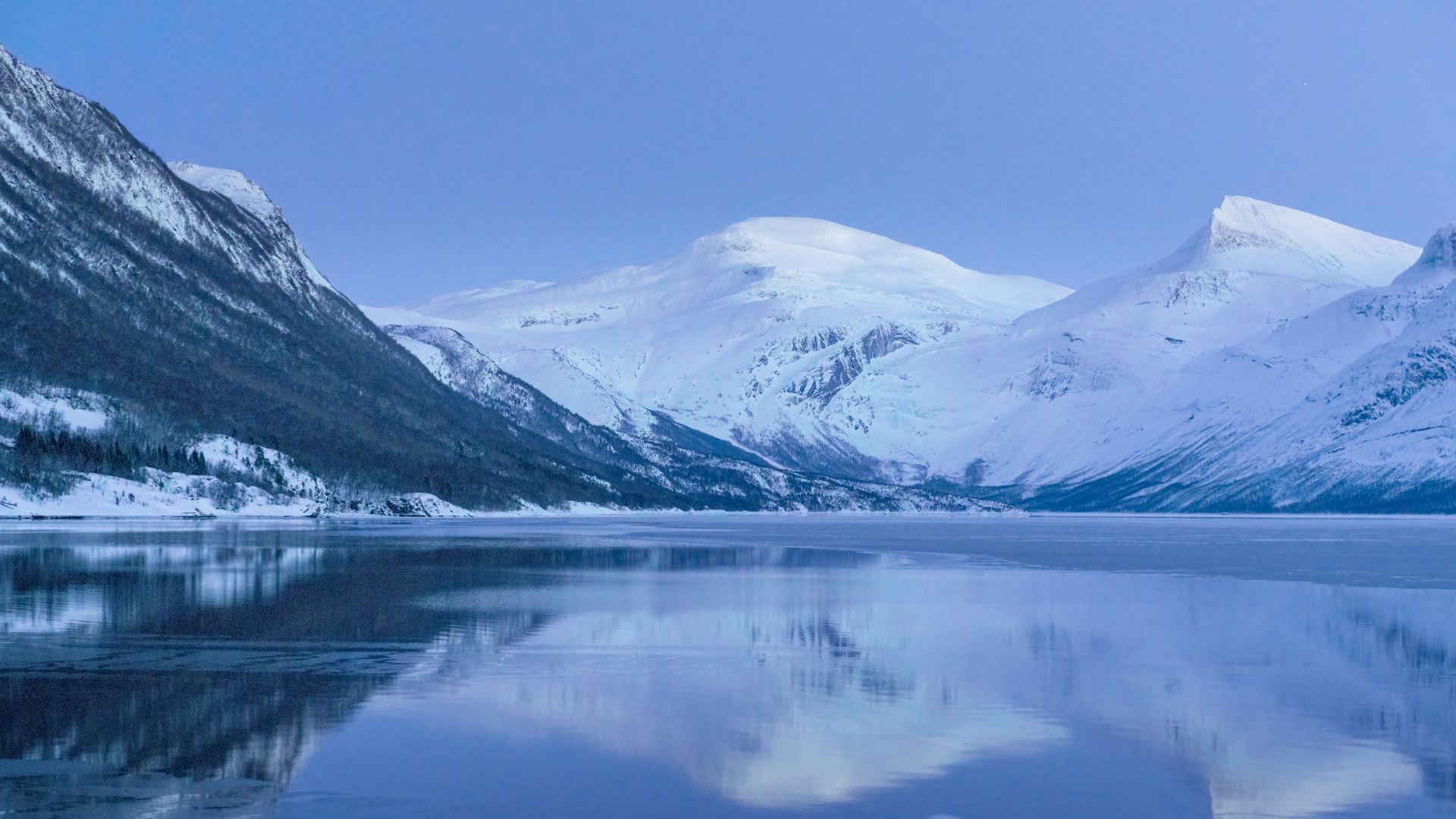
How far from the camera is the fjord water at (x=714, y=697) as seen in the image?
27.4 meters

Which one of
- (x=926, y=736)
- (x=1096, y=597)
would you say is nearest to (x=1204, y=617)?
(x=1096, y=597)

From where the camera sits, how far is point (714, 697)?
126 feet

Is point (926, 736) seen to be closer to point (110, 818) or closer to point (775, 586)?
point (110, 818)

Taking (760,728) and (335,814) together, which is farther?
(760,728)

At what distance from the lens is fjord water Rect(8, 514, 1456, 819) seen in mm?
27391

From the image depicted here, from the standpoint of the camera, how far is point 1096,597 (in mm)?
71438

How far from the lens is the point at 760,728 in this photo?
33.9 meters

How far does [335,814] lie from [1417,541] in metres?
153

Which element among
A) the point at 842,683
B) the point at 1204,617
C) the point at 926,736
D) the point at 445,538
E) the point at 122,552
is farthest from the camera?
the point at 445,538

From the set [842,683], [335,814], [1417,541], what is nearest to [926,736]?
[842,683]

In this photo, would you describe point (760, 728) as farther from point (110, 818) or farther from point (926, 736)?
point (110, 818)

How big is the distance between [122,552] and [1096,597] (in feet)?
199

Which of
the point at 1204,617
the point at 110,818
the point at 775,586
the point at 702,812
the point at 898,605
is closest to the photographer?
the point at 110,818

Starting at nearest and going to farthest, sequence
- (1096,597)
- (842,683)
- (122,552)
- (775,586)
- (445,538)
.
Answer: (842,683) < (1096,597) < (775,586) < (122,552) < (445,538)
